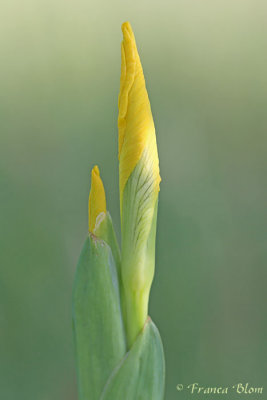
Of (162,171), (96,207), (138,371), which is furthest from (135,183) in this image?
(162,171)

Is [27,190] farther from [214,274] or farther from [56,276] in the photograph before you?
[214,274]

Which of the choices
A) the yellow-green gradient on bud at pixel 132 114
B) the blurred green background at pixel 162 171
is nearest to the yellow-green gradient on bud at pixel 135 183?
the yellow-green gradient on bud at pixel 132 114

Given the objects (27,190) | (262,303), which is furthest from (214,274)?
(27,190)

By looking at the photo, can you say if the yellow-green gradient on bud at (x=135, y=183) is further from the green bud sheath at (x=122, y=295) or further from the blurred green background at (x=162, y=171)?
the blurred green background at (x=162, y=171)

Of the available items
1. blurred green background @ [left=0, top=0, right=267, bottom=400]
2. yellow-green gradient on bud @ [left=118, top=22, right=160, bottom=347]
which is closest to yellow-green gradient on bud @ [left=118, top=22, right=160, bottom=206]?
yellow-green gradient on bud @ [left=118, top=22, right=160, bottom=347]

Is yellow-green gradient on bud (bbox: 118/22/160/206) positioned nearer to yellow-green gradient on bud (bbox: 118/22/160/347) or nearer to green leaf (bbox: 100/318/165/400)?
yellow-green gradient on bud (bbox: 118/22/160/347)

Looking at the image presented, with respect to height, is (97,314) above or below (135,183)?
below

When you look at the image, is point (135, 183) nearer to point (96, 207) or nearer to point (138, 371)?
point (96, 207)
